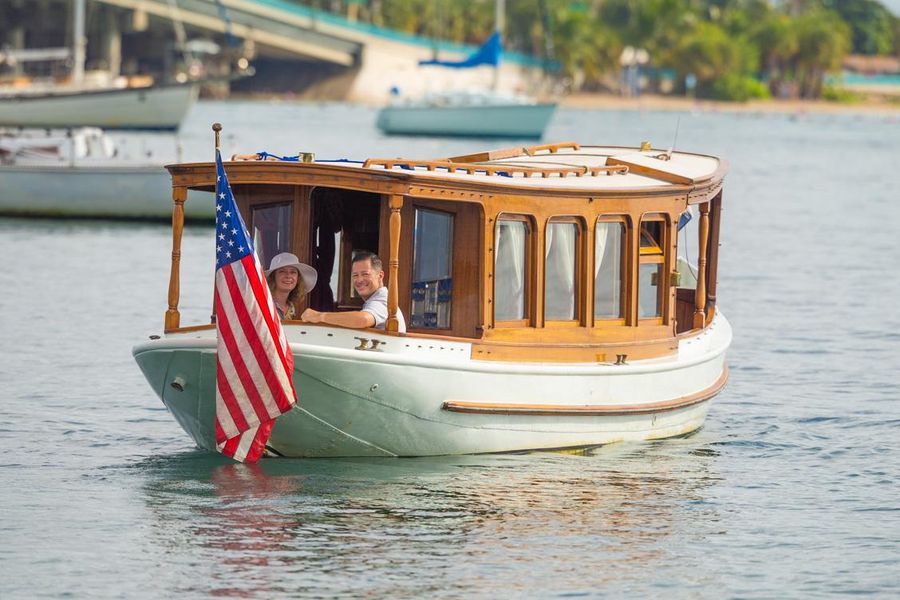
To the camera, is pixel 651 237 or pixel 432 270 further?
pixel 651 237

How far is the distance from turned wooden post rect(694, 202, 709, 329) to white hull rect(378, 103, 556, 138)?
228 ft

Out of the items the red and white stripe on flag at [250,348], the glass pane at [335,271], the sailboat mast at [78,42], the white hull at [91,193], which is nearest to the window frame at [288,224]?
the glass pane at [335,271]

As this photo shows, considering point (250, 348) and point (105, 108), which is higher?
point (105, 108)

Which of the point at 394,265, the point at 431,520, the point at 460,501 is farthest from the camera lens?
the point at 460,501

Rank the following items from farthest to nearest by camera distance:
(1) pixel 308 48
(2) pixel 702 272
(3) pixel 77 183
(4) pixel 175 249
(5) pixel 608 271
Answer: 1. (1) pixel 308 48
2. (3) pixel 77 183
3. (2) pixel 702 272
4. (5) pixel 608 271
5. (4) pixel 175 249

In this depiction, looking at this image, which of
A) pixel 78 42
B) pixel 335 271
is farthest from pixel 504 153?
pixel 78 42

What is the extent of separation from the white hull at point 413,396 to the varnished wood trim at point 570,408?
1 cm

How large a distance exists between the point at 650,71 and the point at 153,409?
16167 centimetres

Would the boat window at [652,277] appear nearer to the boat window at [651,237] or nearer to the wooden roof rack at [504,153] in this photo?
the boat window at [651,237]

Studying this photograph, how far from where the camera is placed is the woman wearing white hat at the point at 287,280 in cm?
1533

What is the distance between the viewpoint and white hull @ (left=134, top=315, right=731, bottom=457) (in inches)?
583

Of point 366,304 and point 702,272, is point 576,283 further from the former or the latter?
point 366,304

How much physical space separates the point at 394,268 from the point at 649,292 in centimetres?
320

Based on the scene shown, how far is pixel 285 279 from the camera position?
50.3ft
